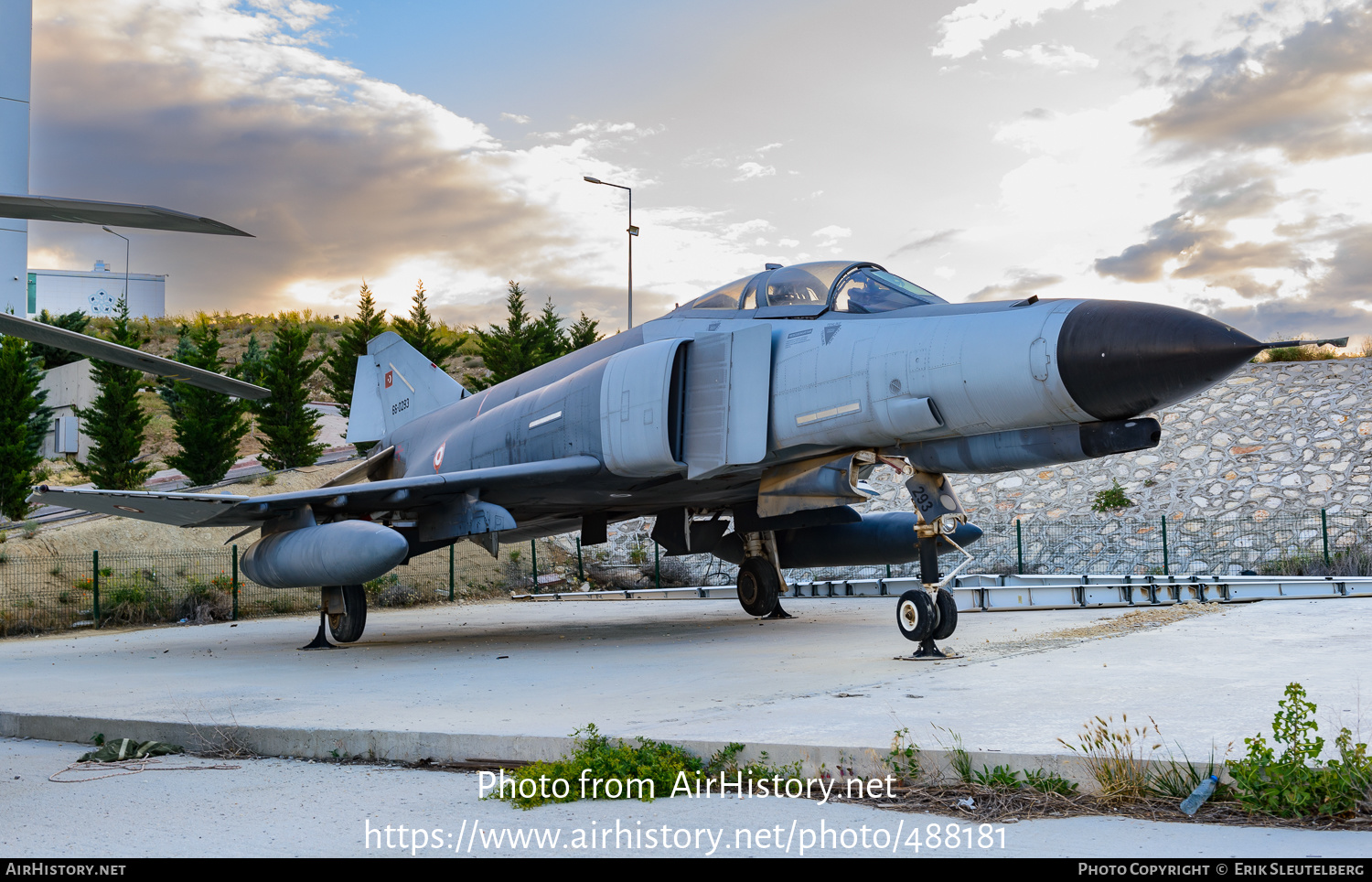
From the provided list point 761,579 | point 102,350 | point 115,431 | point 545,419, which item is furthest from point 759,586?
point 115,431

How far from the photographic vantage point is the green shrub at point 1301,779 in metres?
3.16

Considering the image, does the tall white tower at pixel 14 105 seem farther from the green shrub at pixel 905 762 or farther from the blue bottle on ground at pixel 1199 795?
the blue bottle on ground at pixel 1199 795

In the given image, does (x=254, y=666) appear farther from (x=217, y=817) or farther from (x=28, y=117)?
(x=28, y=117)

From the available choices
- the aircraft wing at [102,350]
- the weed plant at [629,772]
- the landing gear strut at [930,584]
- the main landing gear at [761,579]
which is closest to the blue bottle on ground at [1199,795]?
the weed plant at [629,772]

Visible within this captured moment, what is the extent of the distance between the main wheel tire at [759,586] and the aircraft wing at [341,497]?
145 inches

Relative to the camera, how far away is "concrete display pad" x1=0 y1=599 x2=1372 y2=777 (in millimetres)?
4516

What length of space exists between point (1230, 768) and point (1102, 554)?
1727 cm

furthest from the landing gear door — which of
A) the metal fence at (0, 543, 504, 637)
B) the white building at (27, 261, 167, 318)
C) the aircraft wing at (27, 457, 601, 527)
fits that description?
the white building at (27, 261, 167, 318)

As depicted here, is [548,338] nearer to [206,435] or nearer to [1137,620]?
[206,435]

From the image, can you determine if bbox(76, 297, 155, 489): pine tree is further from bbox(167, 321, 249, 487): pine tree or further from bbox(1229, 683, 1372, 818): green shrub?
bbox(1229, 683, 1372, 818): green shrub

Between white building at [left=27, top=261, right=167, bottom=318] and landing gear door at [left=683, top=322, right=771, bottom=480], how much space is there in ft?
200

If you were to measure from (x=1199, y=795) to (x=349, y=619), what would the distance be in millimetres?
9988

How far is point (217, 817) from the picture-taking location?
3846 millimetres
